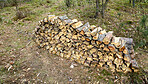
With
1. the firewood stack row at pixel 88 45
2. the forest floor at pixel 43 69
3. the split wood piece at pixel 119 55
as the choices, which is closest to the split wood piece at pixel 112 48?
the firewood stack row at pixel 88 45

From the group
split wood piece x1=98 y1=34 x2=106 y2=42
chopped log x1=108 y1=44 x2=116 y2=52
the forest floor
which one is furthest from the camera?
split wood piece x1=98 y1=34 x2=106 y2=42

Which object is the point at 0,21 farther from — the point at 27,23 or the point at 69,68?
the point at 69,68

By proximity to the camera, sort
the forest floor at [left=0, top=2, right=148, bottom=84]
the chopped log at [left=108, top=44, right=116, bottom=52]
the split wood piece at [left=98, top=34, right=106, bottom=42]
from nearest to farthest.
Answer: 1. the forest floor at [left=0, top=2, right=148, bottom=84]
2. the chopped log at [left=108, top=44, right=116, bottom=52]
3. the split wood piece at [left=98, top=34, right=106, bottom=42]

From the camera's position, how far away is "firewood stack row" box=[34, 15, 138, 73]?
3.69 m

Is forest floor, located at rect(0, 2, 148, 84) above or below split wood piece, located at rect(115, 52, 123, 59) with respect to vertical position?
below

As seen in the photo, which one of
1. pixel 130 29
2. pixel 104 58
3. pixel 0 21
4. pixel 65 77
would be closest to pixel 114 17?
pixel 130 29

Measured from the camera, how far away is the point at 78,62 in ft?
13.9

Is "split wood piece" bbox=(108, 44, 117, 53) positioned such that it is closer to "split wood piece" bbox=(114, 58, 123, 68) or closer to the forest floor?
"split wood piece" bbox=(114, 58, 123, 68)

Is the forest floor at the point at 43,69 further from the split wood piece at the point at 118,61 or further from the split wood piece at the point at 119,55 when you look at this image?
the split wood piece at the point at 119,55

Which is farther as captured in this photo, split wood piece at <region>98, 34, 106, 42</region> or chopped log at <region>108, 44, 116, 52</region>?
split wood piece at <region>98, 34, 106, 42</region>

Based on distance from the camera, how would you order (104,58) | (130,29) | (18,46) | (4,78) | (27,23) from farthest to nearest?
(27,23) → (130,29) → (18,46) → (104,58) → (4,78)

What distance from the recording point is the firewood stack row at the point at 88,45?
3.69 m

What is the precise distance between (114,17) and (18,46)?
24.9 feet

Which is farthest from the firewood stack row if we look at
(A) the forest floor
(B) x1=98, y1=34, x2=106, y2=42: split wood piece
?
(A) the forest floor
